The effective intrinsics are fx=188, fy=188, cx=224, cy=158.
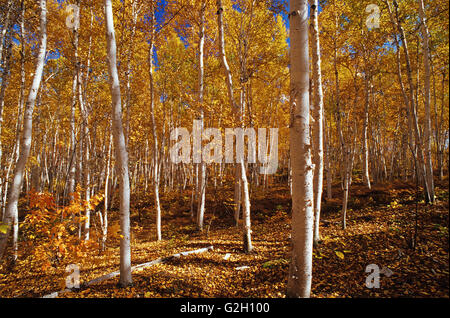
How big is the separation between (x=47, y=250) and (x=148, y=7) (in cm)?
895

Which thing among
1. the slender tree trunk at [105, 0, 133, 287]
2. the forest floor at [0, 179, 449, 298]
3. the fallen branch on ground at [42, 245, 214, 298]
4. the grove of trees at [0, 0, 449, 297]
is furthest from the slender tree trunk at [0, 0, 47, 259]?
the slender tree trunk at [105, 0, 133, 287]

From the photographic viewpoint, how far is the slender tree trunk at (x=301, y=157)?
266 centimetres

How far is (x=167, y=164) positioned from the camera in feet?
63.9

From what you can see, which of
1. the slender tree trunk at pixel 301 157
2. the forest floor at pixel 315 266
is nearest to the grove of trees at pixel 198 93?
the slender tree trunk at pixel 301 157

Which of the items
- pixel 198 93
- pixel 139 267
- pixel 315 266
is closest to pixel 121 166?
pixel 139 267

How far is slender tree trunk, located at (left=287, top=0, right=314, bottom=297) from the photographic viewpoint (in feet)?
8.73

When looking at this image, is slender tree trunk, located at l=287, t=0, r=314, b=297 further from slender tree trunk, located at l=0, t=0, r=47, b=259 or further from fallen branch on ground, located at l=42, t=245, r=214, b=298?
slender tree trunk, located at l=0, t=0, r=47, b=259

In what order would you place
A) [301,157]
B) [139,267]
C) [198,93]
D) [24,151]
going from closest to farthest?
[301,157], [24,151], [139,267], [198,93]

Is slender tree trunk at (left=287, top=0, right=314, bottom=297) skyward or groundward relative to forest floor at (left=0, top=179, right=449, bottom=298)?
skyward

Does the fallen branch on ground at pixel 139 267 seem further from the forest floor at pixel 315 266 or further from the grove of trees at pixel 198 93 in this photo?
the grove of trees at pixel 198 93

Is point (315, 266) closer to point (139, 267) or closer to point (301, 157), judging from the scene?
point (301, 157)

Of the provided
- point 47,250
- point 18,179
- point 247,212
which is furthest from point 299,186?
point 47,250

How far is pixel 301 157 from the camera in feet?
8.73
